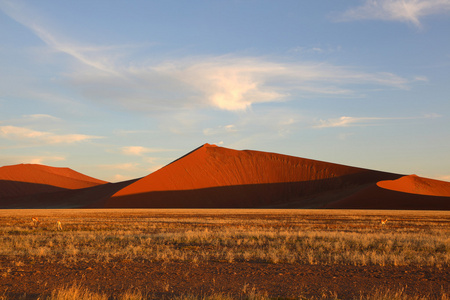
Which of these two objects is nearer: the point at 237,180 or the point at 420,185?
the point at 420,185

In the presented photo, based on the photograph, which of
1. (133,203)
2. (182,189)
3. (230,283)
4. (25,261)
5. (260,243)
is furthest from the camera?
(182,189)

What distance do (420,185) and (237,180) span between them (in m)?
41.1

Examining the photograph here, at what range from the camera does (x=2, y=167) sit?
15588cm

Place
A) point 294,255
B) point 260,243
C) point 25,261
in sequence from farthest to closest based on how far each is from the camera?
point 260,243, point 294,255, point 25,261

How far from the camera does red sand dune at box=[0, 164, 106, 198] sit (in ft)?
457

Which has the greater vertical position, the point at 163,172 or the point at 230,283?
the point at 163,172

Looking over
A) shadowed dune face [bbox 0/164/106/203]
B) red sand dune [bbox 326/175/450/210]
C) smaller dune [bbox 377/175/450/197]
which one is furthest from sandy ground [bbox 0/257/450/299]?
shadowed dune face [bbox 0/164/106/203]

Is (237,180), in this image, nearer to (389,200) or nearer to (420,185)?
(389,200)

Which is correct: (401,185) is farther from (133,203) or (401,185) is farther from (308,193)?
(133,203)

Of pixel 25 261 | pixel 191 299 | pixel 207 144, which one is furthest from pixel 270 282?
pixel 207 144

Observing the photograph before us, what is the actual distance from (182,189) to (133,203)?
38.1ft

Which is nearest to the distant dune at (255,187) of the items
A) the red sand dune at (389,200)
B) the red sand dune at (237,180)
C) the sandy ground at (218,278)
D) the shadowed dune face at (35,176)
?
the red sand dune at (237,180)

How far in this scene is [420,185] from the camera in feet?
314

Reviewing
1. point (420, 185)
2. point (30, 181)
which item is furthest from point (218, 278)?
point (30, 181)
